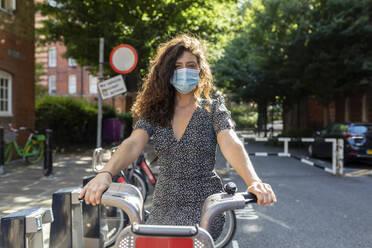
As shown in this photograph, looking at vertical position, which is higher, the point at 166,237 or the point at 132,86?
the point at 132,86

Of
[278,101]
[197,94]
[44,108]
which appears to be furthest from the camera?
[278,101]

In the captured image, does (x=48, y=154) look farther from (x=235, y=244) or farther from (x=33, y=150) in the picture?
(x=235, y=244)

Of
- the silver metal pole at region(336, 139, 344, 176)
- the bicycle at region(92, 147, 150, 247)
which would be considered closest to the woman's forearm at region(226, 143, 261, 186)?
the bicycle at region(92, 147, 150, 247)

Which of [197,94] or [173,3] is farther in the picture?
[173,3]

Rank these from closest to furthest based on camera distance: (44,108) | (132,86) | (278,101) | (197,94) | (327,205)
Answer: (197,94), (327,205), (132,86), (44,108), (278,101)

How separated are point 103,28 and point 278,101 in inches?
541

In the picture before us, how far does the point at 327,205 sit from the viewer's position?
6367mm

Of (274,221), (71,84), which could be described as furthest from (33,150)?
(71,84)

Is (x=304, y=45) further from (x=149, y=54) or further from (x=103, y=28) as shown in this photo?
(x=103, y=28)

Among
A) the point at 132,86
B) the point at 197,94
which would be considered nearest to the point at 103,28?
the point at 132,86

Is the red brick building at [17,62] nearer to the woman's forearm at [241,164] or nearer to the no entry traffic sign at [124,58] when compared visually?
the no entry traffic sign at [124,58]

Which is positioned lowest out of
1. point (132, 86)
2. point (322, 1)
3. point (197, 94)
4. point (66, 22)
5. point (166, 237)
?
point (166, 237)

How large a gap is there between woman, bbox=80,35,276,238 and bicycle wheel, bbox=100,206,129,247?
2.47 m

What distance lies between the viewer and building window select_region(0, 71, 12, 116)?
11875 millimetres
